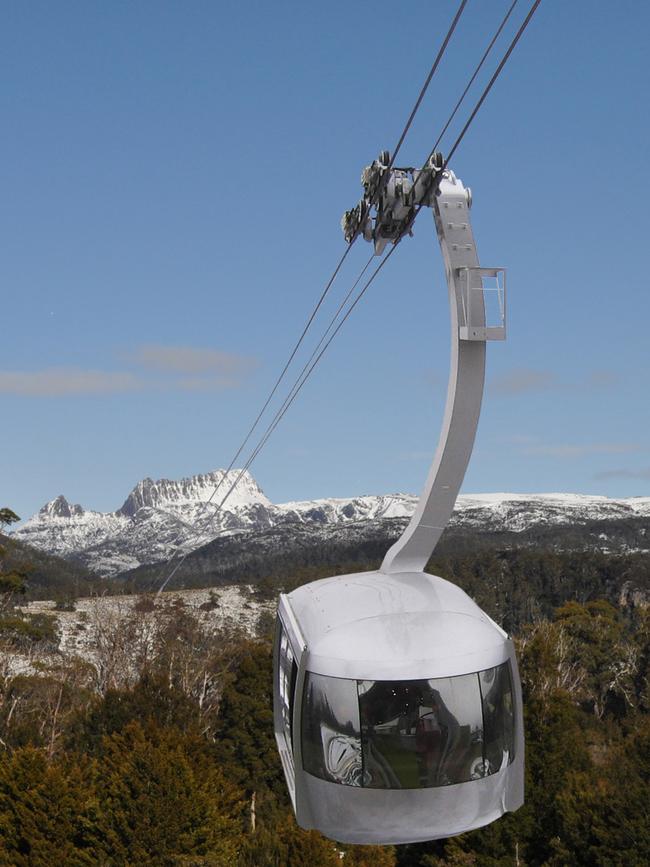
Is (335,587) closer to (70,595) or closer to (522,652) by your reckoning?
(522,652)

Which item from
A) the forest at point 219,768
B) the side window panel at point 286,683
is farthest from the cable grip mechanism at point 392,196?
the forest at point 219,768

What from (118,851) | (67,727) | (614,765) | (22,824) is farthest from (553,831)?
(67,727)

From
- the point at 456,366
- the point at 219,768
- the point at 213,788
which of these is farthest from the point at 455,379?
the point at 219,768

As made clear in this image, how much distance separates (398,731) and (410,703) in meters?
0.33

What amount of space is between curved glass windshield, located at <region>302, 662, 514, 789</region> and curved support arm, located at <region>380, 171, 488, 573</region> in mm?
2346

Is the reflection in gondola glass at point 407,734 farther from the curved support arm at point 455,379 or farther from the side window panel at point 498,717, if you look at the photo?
the curved support arm at point 455,379

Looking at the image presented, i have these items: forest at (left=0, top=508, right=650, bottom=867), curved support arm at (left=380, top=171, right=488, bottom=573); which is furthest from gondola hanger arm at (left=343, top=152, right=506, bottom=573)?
forest at (left=0, top=508, right=650, bottom=867)

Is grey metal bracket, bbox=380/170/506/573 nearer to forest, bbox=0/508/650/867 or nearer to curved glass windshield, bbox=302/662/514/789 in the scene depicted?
curved glass windshield, bbox=302/662/514/789

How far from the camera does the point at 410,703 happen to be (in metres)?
9.84

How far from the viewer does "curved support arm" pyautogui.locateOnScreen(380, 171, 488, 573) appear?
11.3 meters

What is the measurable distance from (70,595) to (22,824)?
292 feet

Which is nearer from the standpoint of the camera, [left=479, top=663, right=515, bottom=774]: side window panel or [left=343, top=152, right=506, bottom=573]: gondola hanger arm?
[left=479, top=663, right=515, bottom=774]: side window panel

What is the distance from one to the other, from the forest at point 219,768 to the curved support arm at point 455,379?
18.4m

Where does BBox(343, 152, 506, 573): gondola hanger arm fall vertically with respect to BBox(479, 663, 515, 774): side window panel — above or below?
above
